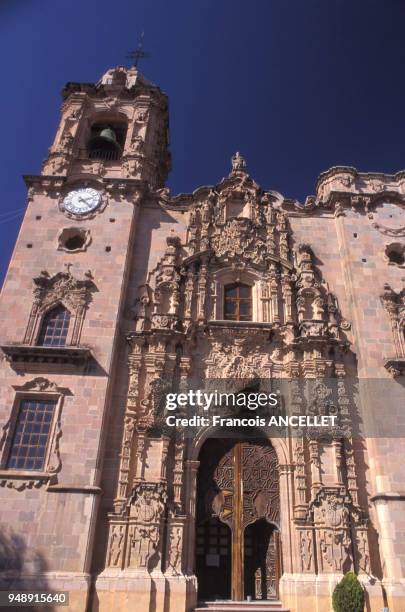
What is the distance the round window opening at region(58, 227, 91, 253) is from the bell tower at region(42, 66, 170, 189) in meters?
3.17

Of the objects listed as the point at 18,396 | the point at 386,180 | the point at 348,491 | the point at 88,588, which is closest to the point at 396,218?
the point at 386,180

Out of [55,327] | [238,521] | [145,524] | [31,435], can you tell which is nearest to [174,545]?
[145,524]

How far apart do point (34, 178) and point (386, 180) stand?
15879mm

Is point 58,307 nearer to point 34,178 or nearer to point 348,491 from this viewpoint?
point 34,178

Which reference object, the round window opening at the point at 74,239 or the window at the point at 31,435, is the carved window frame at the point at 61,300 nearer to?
the round window opening at the point at 74,239

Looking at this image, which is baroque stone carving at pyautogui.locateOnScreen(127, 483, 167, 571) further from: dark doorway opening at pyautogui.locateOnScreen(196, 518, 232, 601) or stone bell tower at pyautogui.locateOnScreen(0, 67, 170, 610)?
dark doorway opening at pyautogui.locateOnScreen(196, 518, 232, 601)

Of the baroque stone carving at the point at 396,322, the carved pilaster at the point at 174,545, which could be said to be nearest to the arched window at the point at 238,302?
the baroque stone carving at the point at 396,322

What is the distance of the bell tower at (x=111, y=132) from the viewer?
22391 mm

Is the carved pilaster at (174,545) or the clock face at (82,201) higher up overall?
the clock face at (82,201)

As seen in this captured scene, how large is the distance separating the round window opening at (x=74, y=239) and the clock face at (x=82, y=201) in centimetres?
97

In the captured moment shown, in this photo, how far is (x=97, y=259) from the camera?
64.0 ft

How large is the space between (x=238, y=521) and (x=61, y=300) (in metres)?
9.82

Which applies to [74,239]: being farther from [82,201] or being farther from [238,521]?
[238,521]

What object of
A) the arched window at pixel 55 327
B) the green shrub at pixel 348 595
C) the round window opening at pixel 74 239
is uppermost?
the round window opening at pixel 74 239
